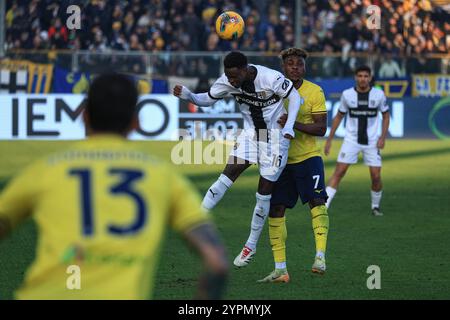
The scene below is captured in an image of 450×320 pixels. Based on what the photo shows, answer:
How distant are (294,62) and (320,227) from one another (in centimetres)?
153

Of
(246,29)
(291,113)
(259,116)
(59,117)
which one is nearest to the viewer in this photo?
(291,113)

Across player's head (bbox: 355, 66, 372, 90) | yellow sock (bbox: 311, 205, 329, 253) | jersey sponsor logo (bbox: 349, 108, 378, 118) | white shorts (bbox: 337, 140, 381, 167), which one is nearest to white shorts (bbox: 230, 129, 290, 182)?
yellow sock (bbox: 311, 205, 329, 253)

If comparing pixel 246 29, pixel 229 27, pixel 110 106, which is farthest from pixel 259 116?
pixel 246 29

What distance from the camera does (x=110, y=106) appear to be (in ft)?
12.3

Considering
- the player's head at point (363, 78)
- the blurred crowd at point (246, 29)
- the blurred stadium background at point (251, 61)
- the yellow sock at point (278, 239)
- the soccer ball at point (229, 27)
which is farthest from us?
the blurred crowd at point (246, 29)

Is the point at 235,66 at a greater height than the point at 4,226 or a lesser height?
greater

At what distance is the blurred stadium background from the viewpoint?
1212 cm

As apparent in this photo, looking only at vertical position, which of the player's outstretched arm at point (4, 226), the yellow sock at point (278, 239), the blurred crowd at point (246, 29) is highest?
the blurred crowd at point (246, 29)

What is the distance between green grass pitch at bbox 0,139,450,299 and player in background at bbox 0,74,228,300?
4.30 metres

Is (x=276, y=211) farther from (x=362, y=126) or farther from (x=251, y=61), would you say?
(x=251, y=61)

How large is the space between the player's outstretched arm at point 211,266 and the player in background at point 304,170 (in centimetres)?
527

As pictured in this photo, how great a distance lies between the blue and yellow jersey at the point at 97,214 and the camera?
360cm

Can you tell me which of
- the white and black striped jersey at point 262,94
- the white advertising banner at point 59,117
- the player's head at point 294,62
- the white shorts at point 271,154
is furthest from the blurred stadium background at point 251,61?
the player's head at point 294,62

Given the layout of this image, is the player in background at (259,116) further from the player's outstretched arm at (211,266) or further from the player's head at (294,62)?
the player's outstretched arm at (211,266)
